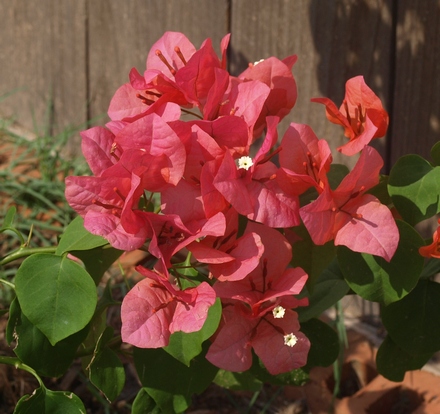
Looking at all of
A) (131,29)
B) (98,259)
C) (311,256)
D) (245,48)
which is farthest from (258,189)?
(131,29)

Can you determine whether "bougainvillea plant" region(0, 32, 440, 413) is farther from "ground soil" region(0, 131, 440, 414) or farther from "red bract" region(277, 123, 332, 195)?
"ground soil" region(0, 131, 440, 414)

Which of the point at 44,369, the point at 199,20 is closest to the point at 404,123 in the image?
the point at 199,20

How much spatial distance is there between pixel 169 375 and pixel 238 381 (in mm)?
233

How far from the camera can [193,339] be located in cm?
73

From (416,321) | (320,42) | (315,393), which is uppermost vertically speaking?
(320,42)

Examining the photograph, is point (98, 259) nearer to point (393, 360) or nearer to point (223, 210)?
point (223, 210)

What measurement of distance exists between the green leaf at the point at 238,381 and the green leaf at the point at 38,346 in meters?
0.30

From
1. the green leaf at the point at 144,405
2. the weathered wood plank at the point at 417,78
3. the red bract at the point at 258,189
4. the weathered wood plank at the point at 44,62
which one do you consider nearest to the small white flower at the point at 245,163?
the red bract at the point at 258,189

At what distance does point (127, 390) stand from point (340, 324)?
0.47 metres

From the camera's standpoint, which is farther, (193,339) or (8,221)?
(8,221)

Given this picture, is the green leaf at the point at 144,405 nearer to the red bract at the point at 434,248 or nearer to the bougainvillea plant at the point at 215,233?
the bougainvillea plant at the point at 215,233

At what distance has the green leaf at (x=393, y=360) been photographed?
929mm

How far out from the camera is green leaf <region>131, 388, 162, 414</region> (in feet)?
2.81

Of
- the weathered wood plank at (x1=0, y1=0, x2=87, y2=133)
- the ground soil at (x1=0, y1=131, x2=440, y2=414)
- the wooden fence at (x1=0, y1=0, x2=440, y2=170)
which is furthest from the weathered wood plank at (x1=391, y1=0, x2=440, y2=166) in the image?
the weathered wood plank at (x1=0, y1=0, x2=87, y2=133)
